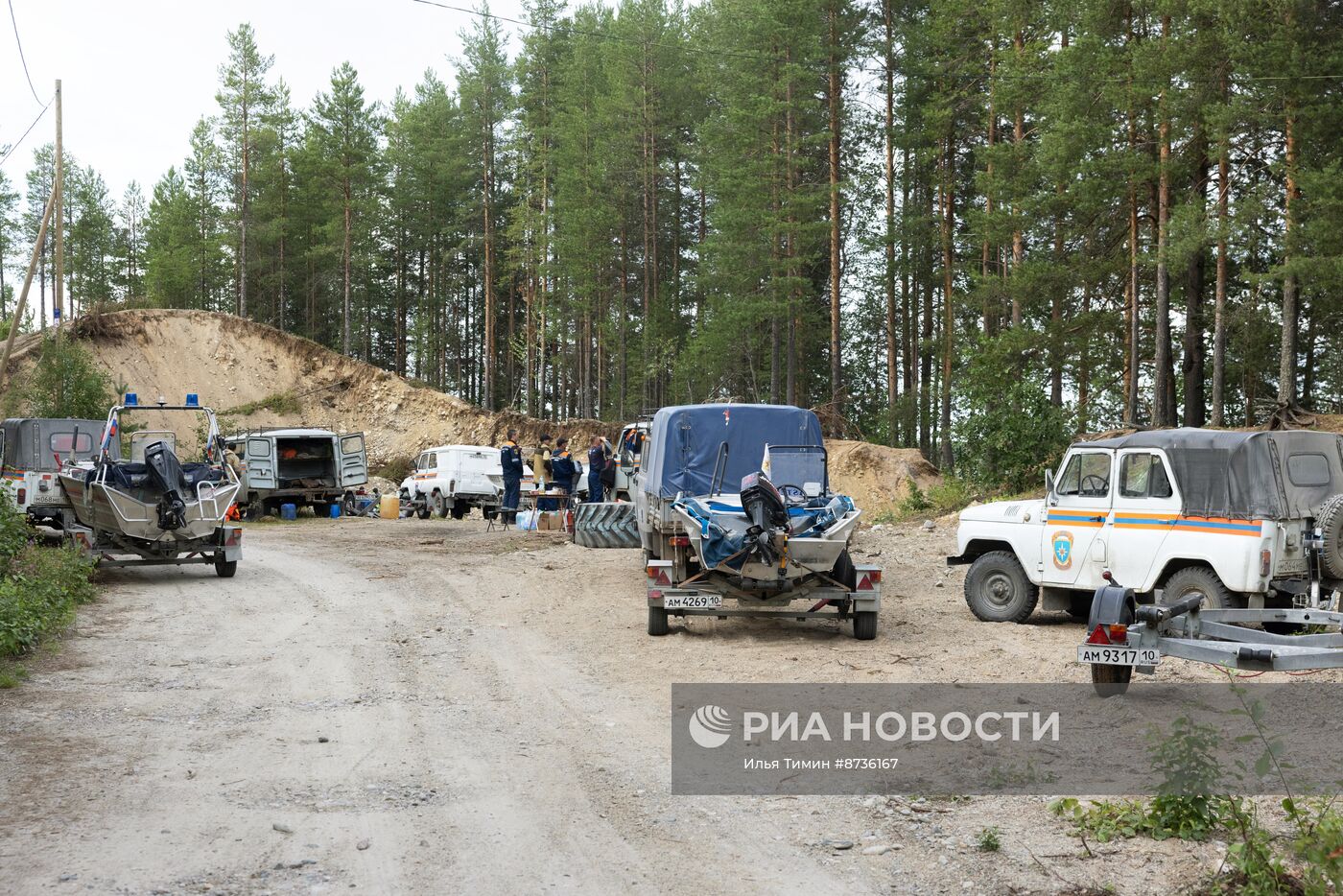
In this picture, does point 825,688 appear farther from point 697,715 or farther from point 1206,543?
point 1206,543

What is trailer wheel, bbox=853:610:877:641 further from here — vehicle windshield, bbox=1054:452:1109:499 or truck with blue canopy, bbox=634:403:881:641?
vehicle windshield, bbox=1054:452:1109:499

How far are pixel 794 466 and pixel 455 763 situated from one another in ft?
22.0

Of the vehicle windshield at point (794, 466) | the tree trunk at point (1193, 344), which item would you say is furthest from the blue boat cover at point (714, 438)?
the tree trunk at point (1193, 344)

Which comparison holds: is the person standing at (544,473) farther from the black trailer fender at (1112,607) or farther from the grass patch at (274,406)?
the grass patch at (274,406)

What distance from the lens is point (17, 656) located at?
9500mm

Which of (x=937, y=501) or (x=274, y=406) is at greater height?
(x=274, y=406)

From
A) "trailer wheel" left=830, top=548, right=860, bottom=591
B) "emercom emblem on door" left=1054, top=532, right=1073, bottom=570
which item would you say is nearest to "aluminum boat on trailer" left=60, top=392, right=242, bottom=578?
"trailer wheel" left=830, top=548, right=860, bottom=591

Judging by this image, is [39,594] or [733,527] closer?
[733,527]

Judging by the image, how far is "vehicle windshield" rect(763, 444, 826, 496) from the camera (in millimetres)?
12391

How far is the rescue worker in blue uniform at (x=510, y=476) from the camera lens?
23906mm

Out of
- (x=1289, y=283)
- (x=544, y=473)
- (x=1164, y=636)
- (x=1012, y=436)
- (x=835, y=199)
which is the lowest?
(x=1164, y=636)

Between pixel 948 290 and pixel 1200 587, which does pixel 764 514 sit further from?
pixel 948 290

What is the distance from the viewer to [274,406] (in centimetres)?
4606

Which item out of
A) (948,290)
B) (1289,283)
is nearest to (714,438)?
(1289,283)
